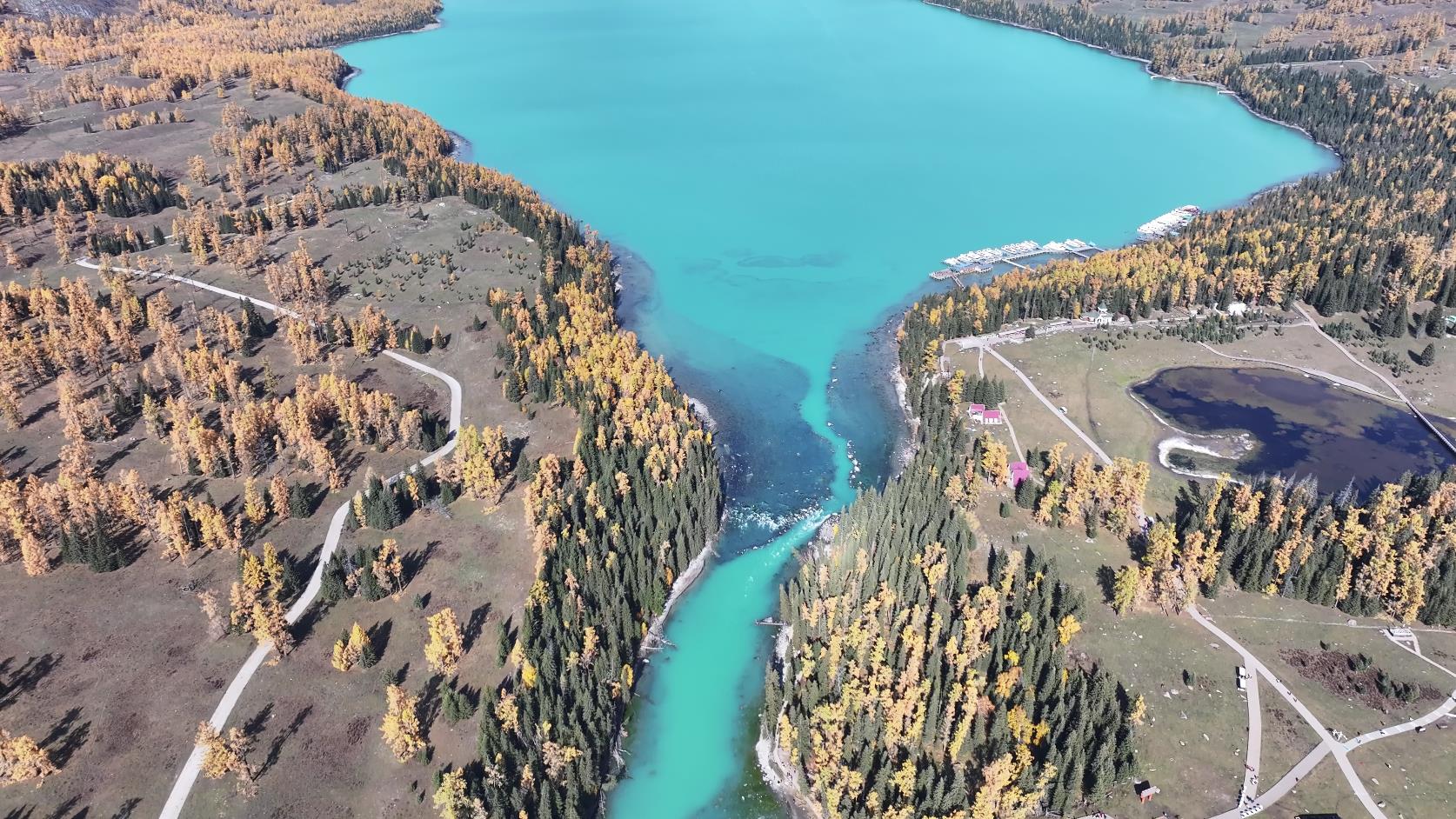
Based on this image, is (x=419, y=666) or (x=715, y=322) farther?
(x=715, y=322)

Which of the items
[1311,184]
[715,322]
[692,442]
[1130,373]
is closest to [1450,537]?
[1130,373]

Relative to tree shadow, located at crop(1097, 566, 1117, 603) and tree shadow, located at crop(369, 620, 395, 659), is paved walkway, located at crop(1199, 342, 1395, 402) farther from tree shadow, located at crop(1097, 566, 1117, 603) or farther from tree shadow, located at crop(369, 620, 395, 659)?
tree shadow, located at crop(369, 620, 395, 659)

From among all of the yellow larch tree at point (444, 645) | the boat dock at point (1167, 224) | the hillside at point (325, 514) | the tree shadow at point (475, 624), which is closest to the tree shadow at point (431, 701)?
the hillside at point (325, 514)

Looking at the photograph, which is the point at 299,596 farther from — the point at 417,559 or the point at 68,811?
the point at 68,811

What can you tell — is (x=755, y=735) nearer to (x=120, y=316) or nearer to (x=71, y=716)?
(x=71, y=716)

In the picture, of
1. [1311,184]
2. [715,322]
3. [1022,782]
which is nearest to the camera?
[1022,782]

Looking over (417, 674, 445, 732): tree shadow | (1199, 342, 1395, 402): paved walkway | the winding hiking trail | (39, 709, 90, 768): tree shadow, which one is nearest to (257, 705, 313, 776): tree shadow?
the winding hiking trail
